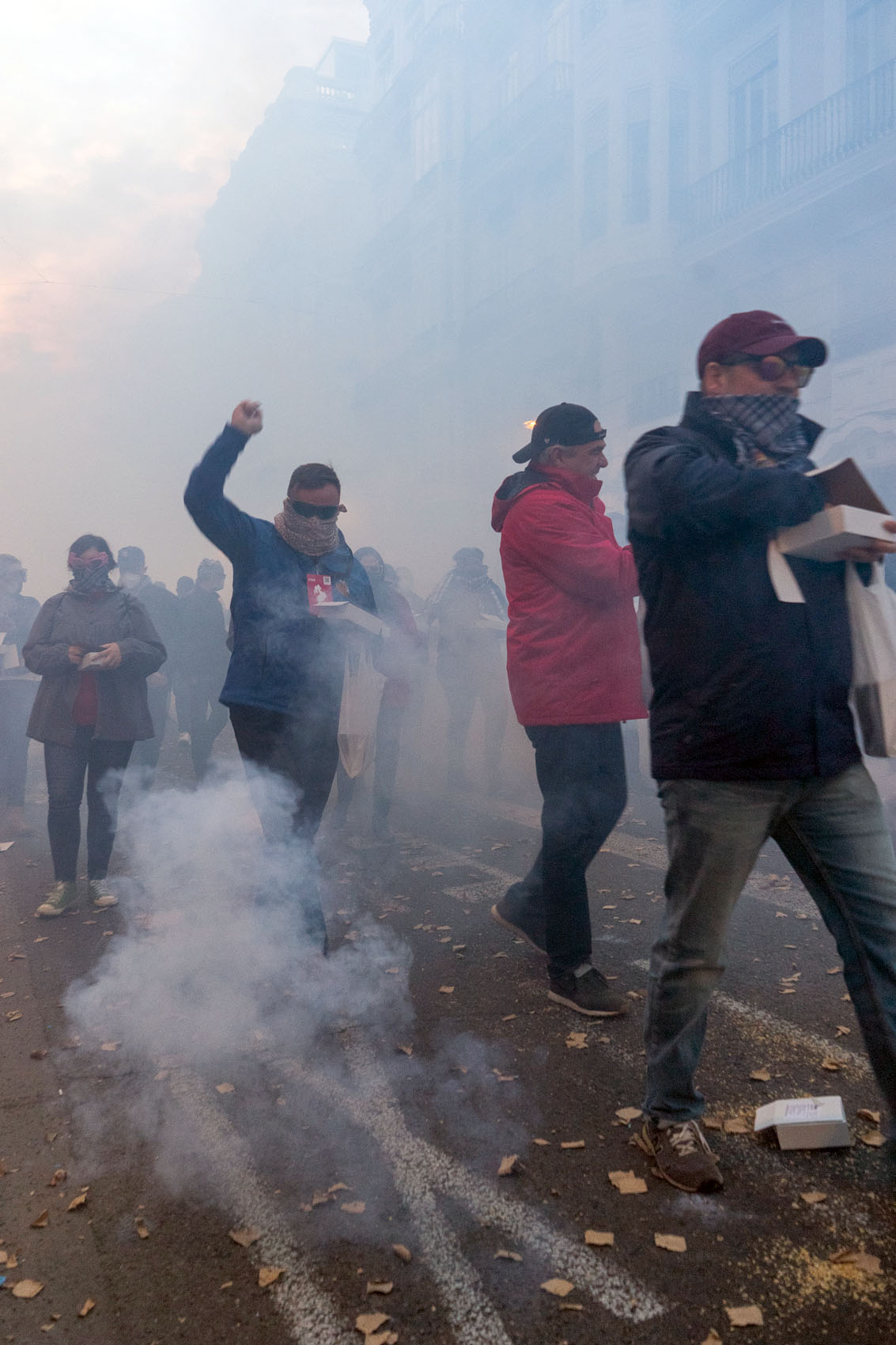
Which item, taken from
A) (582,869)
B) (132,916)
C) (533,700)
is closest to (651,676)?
(533,700)

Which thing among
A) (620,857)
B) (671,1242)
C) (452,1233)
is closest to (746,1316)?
(671,1242)

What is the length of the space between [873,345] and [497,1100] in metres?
12.8

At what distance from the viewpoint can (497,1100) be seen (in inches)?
107

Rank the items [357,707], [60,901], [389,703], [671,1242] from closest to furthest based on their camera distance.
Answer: [671,1242]
[357,707]
[60,901]
[389,703]

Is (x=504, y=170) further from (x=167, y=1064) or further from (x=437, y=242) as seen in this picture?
(x=167, y=1064)

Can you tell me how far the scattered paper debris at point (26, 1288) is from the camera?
6.70 feet

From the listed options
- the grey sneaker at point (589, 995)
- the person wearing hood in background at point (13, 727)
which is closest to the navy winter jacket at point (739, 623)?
Answer: the grey sneaker at point (589, 995)

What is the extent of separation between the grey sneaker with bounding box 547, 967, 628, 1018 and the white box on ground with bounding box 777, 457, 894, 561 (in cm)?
176

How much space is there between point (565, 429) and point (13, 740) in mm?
6430

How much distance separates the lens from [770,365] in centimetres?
218

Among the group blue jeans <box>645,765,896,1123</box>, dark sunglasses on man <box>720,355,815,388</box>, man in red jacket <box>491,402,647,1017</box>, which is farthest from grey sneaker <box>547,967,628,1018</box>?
dark sunglasses on man <box>720,355,815,388</box>

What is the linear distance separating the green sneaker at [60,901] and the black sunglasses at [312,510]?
251 cm

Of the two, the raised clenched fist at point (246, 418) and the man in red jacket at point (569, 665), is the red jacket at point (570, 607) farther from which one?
the raised clenched fist at point (246, 418)

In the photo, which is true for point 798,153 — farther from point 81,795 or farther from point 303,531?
point 81,795
